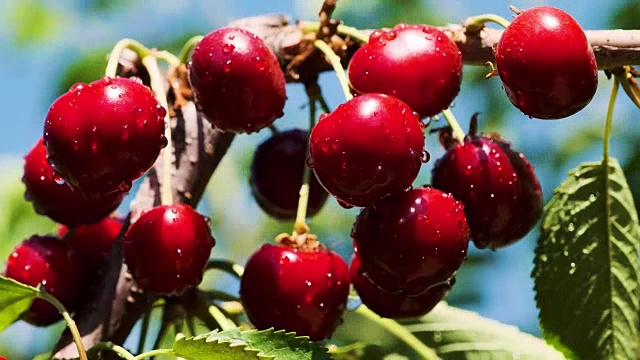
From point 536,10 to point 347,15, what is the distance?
3207 millimetres

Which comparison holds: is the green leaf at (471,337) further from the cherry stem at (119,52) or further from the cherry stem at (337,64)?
the cherry stem at (119,52)

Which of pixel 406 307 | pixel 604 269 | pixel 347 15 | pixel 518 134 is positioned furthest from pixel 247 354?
pixel 518 134

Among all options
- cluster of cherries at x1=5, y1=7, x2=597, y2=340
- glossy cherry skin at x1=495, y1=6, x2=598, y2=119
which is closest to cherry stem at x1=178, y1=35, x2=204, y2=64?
cluster of cherries at x1=5, y1=7, x2=597, y2=340

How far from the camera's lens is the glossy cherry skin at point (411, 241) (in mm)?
1473

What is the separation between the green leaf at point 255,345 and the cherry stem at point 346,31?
57 centimetres

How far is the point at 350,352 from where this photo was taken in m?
2.26

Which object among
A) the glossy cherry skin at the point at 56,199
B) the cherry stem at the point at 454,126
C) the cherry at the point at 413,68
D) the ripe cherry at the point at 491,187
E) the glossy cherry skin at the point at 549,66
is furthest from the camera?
the glossy cherry skin at the point at 56,199

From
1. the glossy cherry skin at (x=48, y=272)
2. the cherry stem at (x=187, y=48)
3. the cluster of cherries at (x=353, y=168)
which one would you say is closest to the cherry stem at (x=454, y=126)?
the cluster of cherries at (x=353, y=168)

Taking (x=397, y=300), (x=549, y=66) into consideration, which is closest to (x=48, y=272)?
(x=397, y=300)

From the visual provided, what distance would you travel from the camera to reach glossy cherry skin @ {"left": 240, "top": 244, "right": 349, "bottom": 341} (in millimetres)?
1619

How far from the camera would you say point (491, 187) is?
167 centimetres

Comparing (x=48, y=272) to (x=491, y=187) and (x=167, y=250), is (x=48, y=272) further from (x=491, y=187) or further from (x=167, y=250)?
(x=491, y=187)

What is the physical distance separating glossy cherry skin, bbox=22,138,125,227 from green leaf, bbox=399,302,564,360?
0.76 m

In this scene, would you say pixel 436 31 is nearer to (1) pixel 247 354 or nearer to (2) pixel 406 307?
(2) pixel 406 307
